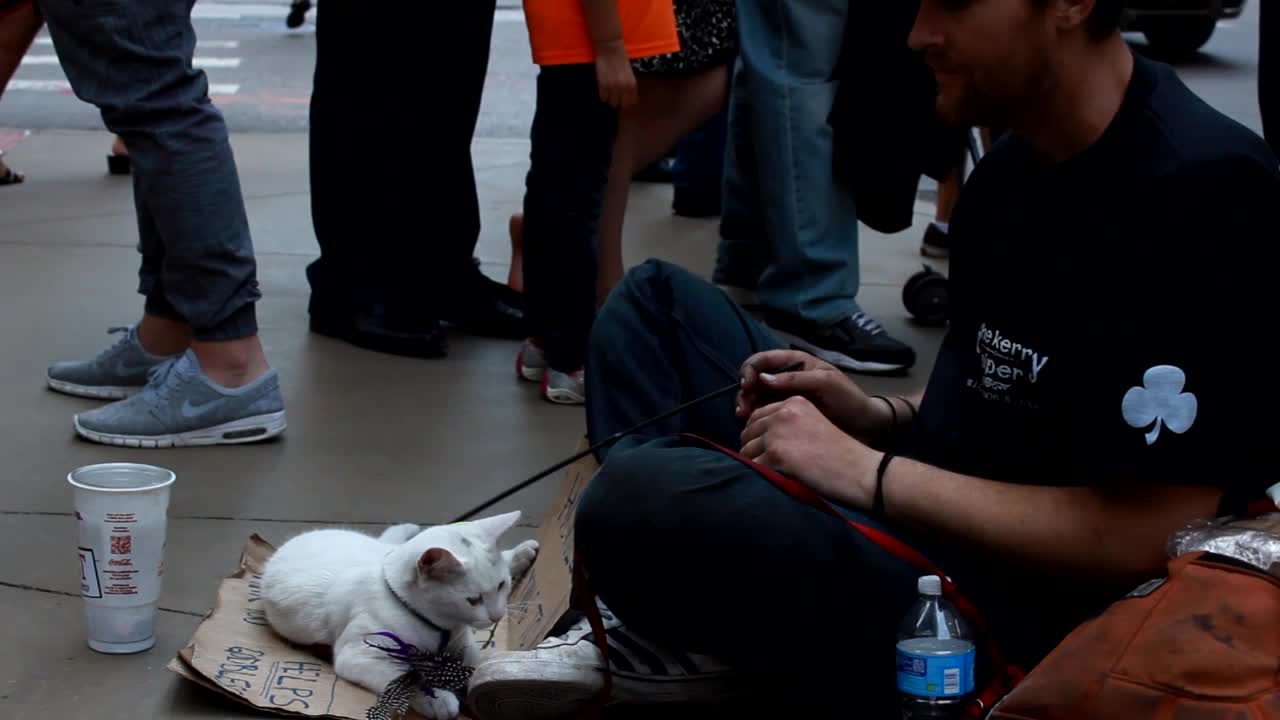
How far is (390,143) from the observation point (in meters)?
4.64

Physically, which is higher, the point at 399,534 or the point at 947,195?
the point at 399,534

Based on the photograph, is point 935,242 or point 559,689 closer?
point 559,689

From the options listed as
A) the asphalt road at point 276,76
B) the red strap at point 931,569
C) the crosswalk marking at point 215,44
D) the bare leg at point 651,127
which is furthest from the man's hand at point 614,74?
the crosswalk marking at point 215,44

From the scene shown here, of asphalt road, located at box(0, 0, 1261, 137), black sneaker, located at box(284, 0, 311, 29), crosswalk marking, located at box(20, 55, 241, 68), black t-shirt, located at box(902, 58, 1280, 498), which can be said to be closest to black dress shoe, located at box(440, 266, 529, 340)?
black t-shirt, located at box(902, 58, 1280, 498)

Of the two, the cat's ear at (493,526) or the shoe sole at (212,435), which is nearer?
the cat's ear at (493,526)

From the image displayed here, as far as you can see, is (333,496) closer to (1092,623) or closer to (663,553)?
(663,553)

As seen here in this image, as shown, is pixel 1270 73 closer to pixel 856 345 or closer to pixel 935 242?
pixel 856 345

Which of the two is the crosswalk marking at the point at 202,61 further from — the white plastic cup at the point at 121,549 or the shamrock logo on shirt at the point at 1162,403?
the shamrock logo on shirt at the point at 1162,403

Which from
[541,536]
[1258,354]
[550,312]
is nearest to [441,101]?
[550,312]

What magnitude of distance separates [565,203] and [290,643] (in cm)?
171

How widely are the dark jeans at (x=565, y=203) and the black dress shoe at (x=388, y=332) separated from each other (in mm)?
495

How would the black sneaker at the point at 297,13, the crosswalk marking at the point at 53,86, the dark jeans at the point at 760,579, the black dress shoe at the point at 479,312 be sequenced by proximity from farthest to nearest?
the black sneaker at the point at 297,13
the crosswalk marking at the point at 53,86
the black dress shoe at the point at 479,312
the dark jeans at the point at 760,579

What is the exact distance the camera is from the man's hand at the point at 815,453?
2225 mm

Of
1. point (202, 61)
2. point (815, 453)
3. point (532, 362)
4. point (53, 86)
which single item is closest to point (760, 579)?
point (815, 453)
